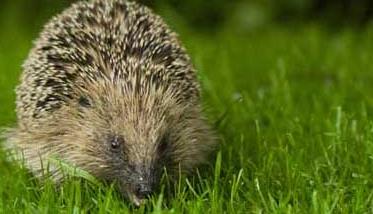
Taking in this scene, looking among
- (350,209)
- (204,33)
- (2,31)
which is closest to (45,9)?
(2,31)

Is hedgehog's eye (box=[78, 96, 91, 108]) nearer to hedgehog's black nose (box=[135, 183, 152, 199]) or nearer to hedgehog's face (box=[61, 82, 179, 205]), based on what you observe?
hedgehog's face (box=[61, 82, 179, 205])

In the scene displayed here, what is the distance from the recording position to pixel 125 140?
2.87 metres

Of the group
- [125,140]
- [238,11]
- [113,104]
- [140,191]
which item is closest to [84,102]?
[113,104]

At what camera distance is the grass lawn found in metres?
2.73

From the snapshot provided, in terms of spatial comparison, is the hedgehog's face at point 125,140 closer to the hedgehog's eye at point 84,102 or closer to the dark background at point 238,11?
the hedgehog's eye at point 84,102

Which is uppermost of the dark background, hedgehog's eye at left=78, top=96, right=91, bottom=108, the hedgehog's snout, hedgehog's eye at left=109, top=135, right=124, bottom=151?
the dark background

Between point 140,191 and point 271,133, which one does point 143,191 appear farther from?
point 271,133

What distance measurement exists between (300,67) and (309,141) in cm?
128

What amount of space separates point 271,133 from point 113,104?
777mm

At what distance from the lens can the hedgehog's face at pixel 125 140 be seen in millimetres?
2771

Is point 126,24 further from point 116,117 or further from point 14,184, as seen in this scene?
point 14,184

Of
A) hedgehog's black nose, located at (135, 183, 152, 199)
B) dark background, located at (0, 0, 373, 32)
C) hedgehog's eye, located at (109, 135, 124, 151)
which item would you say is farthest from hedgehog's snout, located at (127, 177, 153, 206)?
dark background, located at (0, 0, 373, 32)

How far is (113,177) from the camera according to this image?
2.87 meters

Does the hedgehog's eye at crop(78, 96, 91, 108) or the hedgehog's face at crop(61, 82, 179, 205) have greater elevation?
the hedgehog's eye at crop(78, 96, 91, 108)
